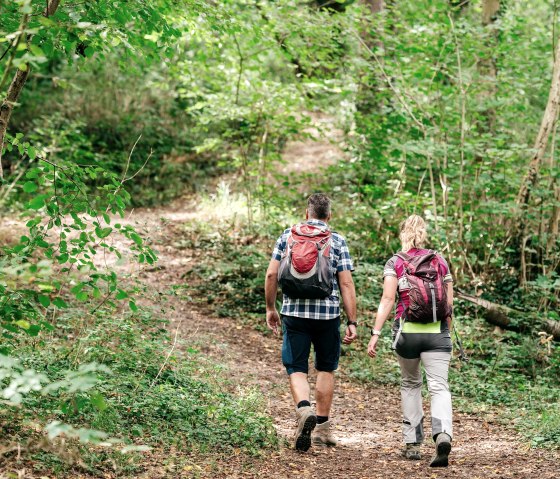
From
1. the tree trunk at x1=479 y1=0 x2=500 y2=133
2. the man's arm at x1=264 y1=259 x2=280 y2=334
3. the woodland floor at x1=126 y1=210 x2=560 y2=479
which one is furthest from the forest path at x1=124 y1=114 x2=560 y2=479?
the tree trunk at x1=479 y1=0 x2=500 y2=133

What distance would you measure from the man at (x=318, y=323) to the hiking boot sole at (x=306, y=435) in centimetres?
2

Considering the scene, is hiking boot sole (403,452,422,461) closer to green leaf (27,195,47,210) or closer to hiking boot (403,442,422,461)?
hiking boot (403,442,422,461)

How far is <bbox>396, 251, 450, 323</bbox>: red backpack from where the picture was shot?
5.01 meters

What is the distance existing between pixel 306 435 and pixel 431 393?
104 centimetres

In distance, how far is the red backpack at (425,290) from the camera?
5012mm

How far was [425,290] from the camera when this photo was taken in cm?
503

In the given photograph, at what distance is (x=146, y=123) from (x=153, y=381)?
474 inches

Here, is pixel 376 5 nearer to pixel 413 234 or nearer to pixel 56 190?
pixel 413 234

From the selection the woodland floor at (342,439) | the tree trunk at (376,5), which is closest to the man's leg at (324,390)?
the woodland floor at (342,439)

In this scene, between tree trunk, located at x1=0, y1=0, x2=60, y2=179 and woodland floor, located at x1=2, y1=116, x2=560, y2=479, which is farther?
woodland floor, located at x1=2, y1=116, x2=560, y2=479

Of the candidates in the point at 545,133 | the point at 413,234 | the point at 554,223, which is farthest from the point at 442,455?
the point at 545,133

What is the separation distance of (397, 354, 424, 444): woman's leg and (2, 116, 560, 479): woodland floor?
0.68 ft

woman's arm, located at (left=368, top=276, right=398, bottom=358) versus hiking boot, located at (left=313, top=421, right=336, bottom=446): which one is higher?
woman's arm, located at (left=368, top=276, right=398, bottom=358)

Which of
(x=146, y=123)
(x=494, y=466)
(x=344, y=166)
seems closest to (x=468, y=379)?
(x=494, y=466)
